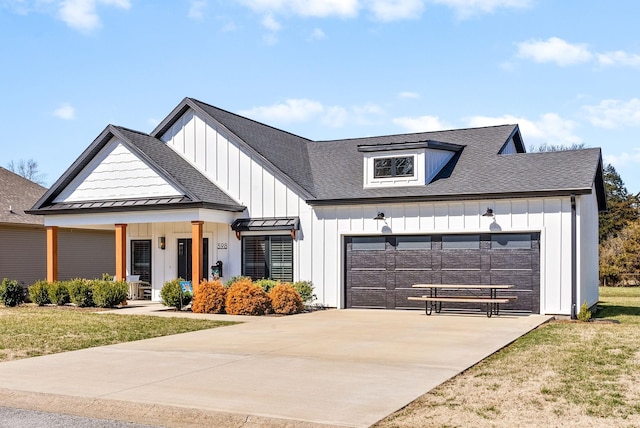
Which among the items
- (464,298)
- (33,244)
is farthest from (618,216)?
(33,244)

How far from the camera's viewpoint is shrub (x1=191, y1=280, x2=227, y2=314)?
66.0 ft

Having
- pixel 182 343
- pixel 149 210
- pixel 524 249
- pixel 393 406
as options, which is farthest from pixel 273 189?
pixel 393 406

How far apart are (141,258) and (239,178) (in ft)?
17.2

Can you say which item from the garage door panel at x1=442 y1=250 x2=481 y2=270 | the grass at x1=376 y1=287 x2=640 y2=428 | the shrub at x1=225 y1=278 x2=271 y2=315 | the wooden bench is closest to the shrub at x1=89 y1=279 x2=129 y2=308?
the shrub at x1=225 y1=278 x2=271 y2=315

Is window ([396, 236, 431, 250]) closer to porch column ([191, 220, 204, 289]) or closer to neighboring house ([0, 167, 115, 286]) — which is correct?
porch column ([191, 220, 204, 289])

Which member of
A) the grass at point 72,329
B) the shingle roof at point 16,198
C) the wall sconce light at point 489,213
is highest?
the shingle roof at point 16,198

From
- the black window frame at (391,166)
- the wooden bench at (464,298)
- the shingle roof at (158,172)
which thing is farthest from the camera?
the shingle roof at (158,172)

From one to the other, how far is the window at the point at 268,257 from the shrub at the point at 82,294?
4.85m

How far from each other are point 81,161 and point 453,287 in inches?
513

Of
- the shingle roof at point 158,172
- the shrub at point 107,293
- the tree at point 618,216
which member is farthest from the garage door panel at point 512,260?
the tree at point 618,216

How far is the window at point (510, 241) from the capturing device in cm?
1942

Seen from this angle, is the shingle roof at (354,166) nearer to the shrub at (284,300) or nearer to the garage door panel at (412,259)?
the garage door panel at (412,259)

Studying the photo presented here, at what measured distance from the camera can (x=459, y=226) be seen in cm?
2016

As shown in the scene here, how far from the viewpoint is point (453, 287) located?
65.0ft
